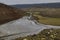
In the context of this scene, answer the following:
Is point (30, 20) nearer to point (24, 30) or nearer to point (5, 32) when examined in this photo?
point (24, 30)

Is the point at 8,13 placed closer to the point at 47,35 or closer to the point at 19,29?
the point at 19,29

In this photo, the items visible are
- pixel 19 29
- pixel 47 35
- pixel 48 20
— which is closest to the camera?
pixel 47 35

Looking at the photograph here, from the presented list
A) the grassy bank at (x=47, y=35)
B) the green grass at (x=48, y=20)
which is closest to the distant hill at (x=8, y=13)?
the green grass at (x=48, y=20)

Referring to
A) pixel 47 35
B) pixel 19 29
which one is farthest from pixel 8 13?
pixel 47 35

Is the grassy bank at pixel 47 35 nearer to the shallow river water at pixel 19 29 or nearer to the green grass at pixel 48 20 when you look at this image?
the shallow river water at pixel 19 29

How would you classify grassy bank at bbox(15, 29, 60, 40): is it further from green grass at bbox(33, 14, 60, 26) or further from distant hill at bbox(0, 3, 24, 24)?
distant hill at bbox(0, 3, 24, 24)

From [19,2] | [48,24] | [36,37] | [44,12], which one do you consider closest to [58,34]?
[36,37]

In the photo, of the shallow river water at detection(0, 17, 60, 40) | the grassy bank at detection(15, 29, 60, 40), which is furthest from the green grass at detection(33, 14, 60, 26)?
the grassy bank at detection(15, 29, 60, 40)

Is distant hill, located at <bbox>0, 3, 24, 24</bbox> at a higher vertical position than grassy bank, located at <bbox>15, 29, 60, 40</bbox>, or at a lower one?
higher
